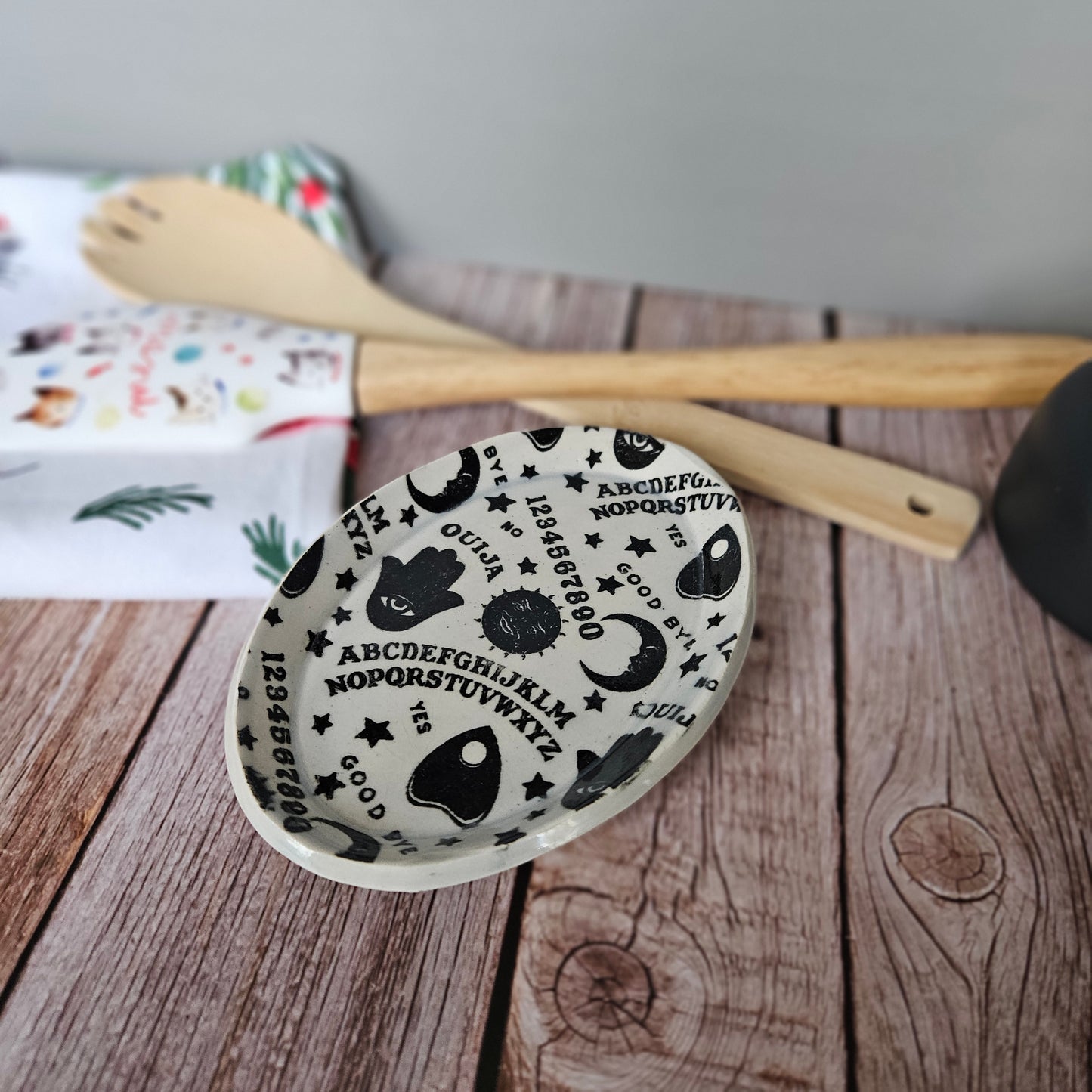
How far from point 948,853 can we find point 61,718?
35cm

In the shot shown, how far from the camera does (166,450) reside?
43 cm

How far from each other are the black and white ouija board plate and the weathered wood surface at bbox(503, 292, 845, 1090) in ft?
0.14

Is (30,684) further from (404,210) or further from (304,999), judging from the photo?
(404,210)

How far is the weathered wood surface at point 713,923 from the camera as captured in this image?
0.29 metres

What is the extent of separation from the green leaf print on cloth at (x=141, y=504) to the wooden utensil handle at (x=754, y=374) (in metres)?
0.09

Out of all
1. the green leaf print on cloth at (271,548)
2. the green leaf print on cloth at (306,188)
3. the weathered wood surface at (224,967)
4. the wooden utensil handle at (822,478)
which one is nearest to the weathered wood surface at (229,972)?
the weathered wood surface at (224,967)

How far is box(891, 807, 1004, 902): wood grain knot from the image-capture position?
1.04 feet

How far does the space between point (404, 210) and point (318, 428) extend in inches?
6.9

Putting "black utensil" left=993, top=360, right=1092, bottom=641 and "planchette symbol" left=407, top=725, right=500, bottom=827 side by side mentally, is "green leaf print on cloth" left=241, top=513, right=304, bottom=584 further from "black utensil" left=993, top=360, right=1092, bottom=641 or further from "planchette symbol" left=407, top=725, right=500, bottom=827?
"black utensil" left=993, top=360, right=1092, bottom=641

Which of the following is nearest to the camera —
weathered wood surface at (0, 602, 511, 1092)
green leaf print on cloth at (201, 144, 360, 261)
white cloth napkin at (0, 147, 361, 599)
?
weathered wood surface at (0, 602, 511, 1092)

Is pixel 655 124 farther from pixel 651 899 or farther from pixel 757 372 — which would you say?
pixel 651 899

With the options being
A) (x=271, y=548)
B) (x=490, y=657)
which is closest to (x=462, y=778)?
(x=490, y=657)

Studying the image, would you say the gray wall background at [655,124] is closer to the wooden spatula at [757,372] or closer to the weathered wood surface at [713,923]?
the wooden spatula at [757,372]

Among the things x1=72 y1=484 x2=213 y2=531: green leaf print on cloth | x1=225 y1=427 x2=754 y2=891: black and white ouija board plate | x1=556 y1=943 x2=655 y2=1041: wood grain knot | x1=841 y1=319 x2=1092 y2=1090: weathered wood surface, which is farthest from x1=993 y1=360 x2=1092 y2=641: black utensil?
x1=72 y1=484 x2=213 y2=531: green leaf print on cloth
